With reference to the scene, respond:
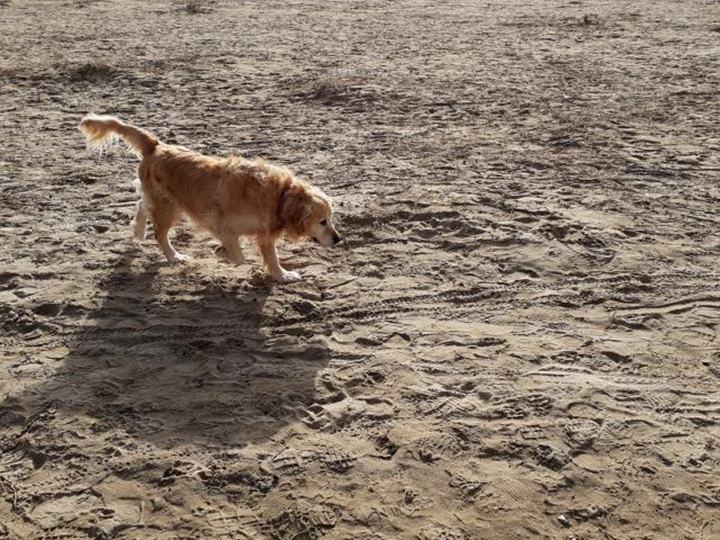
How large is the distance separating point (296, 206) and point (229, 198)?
53 centimetres

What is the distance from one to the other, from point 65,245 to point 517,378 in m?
4.16

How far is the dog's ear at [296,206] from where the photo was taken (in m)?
5.83

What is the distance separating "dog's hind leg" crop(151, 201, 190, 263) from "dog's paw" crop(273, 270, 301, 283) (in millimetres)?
927

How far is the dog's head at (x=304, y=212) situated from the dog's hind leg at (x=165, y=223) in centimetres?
106

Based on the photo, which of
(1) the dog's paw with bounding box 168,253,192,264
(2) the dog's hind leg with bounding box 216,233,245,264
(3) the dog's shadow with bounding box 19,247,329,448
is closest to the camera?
(3) the dog's shadow with bounding box 19,247,329,448

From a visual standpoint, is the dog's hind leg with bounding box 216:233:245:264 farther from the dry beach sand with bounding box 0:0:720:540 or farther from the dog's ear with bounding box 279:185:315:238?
the dog's ear with bounding box 279:185:315:238

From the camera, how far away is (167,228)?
21.1 feet

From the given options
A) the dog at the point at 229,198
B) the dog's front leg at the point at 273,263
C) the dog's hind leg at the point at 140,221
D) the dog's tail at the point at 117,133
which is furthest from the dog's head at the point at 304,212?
the dog's hind leg at the point at 140,221

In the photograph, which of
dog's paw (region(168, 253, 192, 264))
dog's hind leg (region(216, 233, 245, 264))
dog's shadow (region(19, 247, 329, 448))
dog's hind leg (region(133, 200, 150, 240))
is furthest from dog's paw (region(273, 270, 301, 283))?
dog's hind leg (region(133, 200, 150, 240))

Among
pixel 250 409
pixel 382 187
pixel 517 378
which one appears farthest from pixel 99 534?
pixel 382 187

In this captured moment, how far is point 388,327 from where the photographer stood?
18.4 ft

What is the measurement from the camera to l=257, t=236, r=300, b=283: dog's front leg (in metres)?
6.13

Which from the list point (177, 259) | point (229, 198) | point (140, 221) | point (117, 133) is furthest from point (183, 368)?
point (117, 133)

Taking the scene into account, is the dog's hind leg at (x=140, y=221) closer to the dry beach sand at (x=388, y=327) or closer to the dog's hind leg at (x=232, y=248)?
the dry beach sand at (x=388, y=327)
